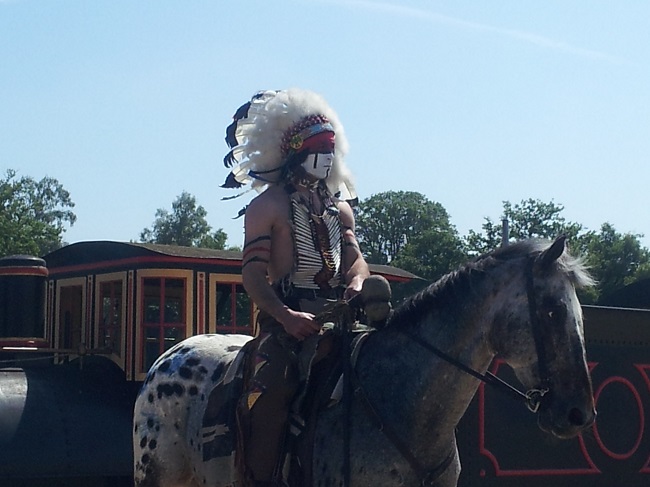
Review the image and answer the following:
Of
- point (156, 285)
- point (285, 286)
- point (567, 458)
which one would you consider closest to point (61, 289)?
point (156, 285)

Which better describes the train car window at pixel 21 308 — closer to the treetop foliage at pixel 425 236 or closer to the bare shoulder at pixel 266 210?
the bare shoulder at pixel 266 210

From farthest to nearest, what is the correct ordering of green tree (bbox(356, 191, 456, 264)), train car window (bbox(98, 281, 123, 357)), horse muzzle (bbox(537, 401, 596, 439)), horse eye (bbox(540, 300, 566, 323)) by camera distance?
1. green tree (bbox(356, 191, 456, 264))
2. train car window (bbox(98, 281, 123, 357))
3. horse eye (bbox(540, 300, 566, 323))
4. horse muzzle (bbox(537, 401, 596, 439))

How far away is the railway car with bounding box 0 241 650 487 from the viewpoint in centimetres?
801

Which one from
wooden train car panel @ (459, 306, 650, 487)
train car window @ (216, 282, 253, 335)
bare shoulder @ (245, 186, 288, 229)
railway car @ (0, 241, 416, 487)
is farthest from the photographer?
train car window @ (216, 282, 253, 335)

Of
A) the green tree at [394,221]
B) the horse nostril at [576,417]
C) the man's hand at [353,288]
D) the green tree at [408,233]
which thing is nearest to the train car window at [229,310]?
the man's hand at [353,288]

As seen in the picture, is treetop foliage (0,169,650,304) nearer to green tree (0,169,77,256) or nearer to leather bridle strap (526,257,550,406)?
green tree (0,169,77,256)

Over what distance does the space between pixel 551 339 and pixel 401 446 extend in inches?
30.7

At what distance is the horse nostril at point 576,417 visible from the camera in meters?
3.93

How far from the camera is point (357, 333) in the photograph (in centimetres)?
470

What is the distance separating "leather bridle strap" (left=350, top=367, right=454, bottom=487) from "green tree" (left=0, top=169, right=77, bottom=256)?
42026 mm

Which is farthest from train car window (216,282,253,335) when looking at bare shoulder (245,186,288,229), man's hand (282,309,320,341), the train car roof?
man's hand (282,309,320,341)

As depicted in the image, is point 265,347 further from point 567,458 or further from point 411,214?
point 411,214

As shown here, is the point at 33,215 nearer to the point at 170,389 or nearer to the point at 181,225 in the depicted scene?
the point at 181,225

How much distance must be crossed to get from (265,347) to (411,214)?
5573 cm
